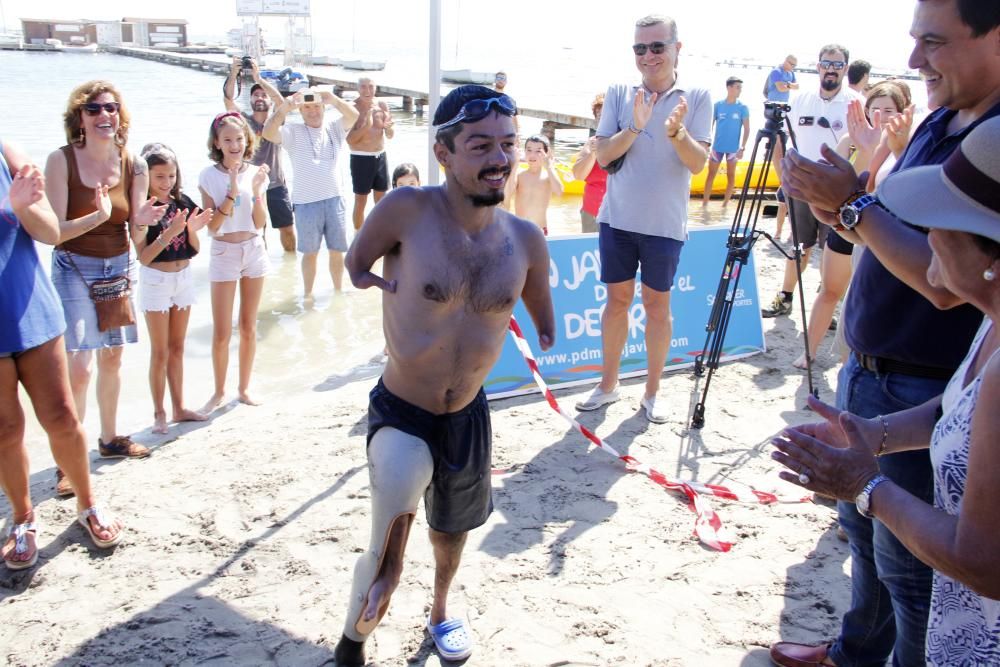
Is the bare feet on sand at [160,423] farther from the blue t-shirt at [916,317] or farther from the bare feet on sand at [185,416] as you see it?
the blue t-shirt at [916,317]

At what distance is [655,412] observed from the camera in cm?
517

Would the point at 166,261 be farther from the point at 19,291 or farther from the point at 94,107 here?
the point at 19,291

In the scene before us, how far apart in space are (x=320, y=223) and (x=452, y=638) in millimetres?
5708

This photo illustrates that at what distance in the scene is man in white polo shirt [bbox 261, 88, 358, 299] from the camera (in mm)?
7699

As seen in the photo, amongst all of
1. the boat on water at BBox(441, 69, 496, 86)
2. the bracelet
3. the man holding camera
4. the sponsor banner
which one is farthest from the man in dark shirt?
the boat on water at BBox(441, 69, 496, 86)

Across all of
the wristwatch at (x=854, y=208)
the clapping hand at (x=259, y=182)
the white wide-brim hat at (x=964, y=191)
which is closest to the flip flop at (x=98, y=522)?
the clapping hand at (x=259, y=182)

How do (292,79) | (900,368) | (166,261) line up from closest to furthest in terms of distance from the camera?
(900,368)
(166,261)
(292,79)

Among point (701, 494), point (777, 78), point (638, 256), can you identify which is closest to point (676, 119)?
point (638, 256)

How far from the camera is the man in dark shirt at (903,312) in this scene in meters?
2.19

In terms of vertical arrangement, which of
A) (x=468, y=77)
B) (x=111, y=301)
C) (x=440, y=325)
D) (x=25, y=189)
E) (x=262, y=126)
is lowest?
(x=111, y=301)

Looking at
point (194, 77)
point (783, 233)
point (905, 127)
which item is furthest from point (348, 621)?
point (194, 77)

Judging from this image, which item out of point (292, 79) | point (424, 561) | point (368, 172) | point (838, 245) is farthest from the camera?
point (292, 79)

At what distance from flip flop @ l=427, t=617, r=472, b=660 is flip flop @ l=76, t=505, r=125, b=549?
168 cm

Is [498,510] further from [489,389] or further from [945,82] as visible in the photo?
[945,82]
